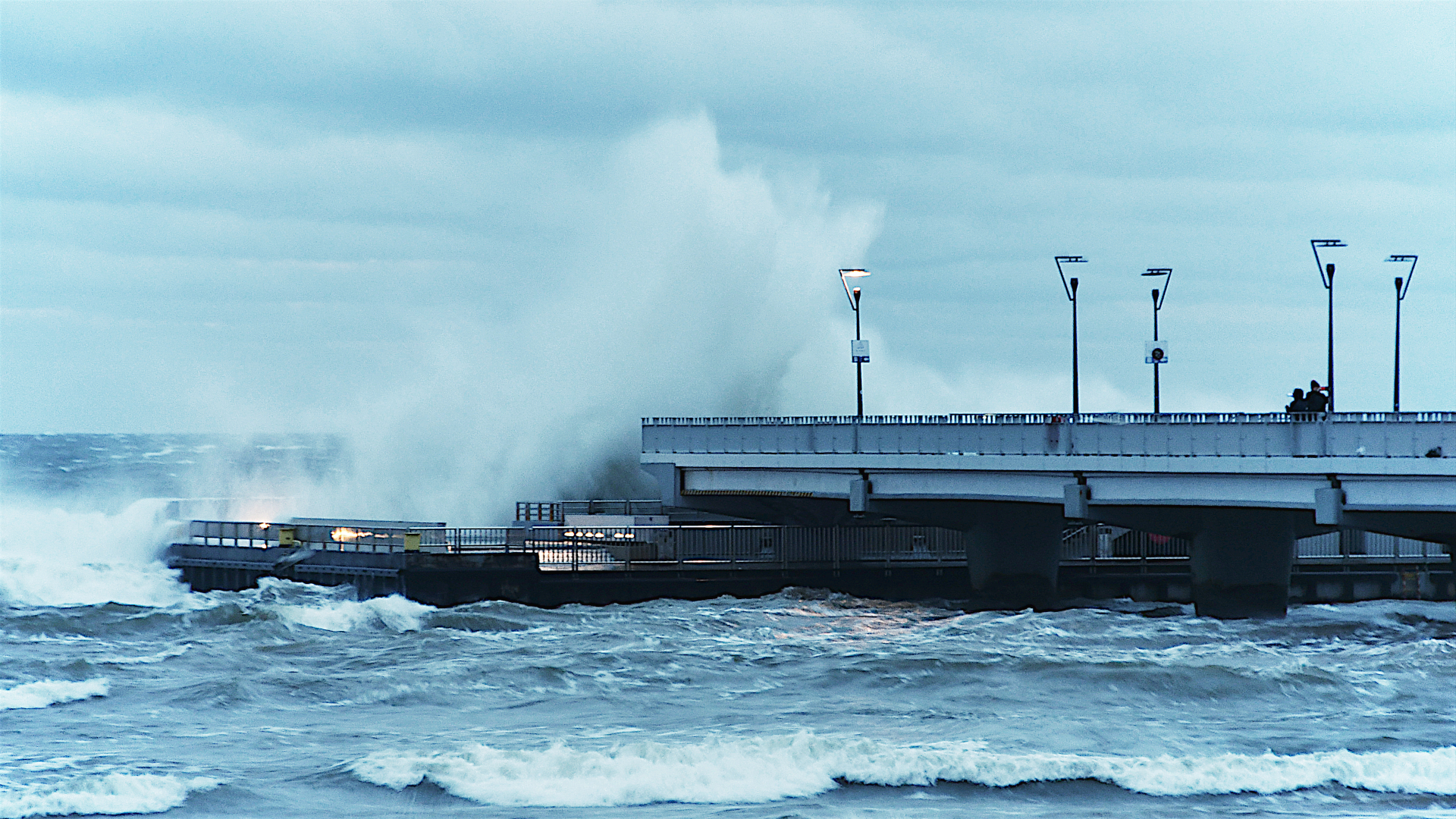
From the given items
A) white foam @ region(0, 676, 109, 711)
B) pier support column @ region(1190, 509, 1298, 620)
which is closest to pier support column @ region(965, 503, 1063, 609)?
pier support column @ region(1190, 509, 1298, 620)

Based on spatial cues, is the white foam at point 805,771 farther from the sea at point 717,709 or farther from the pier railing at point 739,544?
the pier railing at point 739,544

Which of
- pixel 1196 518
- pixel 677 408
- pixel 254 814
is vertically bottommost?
pixel 254 814

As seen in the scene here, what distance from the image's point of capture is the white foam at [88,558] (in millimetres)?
55062

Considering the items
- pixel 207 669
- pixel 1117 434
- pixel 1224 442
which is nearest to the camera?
pixel 207 669

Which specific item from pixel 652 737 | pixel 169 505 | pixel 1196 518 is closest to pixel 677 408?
pixel 169 505

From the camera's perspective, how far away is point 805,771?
1063 inches

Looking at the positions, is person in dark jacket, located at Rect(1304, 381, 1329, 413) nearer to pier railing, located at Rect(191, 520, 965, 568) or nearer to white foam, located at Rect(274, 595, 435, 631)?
pier railing, located at Rect(191, 520, 965, 568)

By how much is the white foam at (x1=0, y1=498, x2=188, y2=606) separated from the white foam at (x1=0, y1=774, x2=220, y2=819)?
27.8 meters

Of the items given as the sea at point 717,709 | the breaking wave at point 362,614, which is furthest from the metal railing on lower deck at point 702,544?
the breaking wave at point 362,614

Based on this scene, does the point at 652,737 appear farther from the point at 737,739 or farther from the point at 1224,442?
the point at 1224,442

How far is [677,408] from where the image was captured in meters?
84.8

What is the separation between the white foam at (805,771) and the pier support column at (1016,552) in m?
24.5

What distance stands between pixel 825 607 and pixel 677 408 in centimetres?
3399

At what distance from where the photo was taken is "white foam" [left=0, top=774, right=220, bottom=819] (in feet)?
80.1
